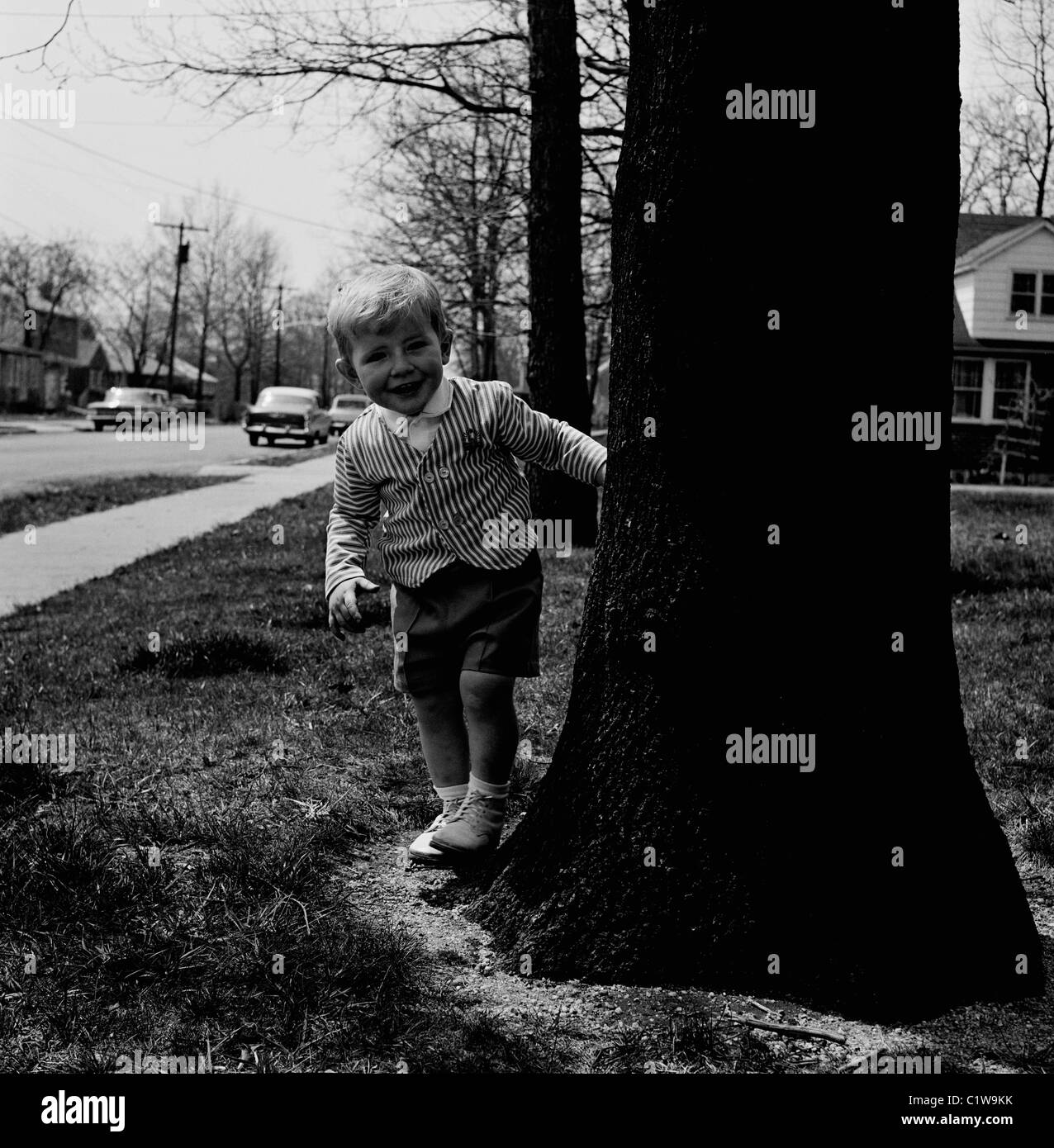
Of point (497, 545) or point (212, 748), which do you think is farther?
point (212, 748)

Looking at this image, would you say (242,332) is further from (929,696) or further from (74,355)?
(929,696)

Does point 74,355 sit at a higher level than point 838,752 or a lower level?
higher

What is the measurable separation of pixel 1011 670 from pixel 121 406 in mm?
42097

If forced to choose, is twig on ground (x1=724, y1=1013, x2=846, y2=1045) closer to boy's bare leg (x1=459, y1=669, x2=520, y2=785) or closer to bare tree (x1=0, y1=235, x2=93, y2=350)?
boy's bare leg (x1=459, y1=669, x2=520, y2=785)

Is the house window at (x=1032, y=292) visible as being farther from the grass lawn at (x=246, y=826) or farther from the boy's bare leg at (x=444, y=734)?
the boy's bare leg at (x=444, y=734)

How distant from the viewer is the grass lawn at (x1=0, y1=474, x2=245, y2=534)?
11.6 metres

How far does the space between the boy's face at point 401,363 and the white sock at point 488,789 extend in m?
0.94

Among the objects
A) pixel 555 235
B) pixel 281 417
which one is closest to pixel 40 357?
pixel 281 417

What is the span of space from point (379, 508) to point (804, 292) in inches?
50.8

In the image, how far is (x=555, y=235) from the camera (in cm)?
903

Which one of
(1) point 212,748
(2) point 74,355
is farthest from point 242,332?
(1) point 212,748

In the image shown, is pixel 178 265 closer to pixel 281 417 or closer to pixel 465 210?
pixel 281 417

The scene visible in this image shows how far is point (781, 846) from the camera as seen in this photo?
2396 millimetres
